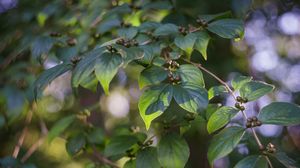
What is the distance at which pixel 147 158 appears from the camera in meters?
0.92

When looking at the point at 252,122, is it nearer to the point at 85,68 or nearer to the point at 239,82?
the point at 239,82

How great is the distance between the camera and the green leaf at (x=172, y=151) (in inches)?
33.9

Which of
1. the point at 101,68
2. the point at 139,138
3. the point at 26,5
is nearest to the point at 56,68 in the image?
the point at 101,68

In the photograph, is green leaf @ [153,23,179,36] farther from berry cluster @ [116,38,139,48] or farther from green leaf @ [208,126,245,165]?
green leaf @ [208,126,245,165]

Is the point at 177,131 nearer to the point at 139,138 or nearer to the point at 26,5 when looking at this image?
the point at 139,138

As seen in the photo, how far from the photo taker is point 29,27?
1758 millimetres

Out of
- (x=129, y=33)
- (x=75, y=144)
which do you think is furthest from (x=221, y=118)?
Result: (x=75, y=144)

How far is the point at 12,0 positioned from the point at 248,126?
1783 millimetres

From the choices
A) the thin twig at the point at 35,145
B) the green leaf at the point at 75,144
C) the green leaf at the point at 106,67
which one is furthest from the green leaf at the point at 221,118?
the thin twig at the point at 35,145

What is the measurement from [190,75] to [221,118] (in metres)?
0.13

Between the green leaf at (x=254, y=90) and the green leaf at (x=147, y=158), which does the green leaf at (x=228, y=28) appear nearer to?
the green leaf at (x=254, y=90)

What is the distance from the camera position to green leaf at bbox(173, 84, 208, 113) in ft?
2.51

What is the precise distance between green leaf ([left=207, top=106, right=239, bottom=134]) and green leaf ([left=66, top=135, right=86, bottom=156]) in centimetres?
56

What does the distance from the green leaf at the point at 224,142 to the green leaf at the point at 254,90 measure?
90 mm
